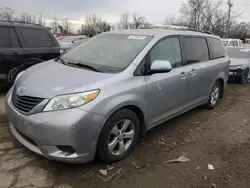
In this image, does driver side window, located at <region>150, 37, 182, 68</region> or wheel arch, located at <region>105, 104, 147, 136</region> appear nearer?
wheel arch, located at <region>105, 104, 147, 136</region>

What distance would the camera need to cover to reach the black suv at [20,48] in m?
5.97

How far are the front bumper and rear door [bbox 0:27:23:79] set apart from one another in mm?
3513

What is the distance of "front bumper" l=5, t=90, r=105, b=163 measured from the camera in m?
2.73

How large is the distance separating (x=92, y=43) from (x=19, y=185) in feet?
8.05

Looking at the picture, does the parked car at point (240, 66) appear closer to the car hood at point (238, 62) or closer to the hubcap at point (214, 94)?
the car hood at point (238, 62)

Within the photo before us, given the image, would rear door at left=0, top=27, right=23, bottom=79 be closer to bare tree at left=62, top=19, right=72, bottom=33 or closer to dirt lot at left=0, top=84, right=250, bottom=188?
dirt lot at left=0, top=84, right=250, bottom=188

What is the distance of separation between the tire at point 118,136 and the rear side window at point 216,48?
3096 millimetres

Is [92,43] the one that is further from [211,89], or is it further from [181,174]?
[211,89]

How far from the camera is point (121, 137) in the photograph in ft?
10.9

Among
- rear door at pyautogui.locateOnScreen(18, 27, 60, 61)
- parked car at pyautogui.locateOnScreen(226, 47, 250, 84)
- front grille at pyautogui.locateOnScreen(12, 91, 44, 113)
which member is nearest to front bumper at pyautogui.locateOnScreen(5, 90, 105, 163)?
front grille at pyautogui.locateOnScreen(12, 91, 44, 113)

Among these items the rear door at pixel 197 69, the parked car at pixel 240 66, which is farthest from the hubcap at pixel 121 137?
the parked car at pixel 240 66

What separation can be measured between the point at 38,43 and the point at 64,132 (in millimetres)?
4469

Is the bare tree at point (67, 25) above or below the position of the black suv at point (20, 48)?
above

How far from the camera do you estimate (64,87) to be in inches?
116
